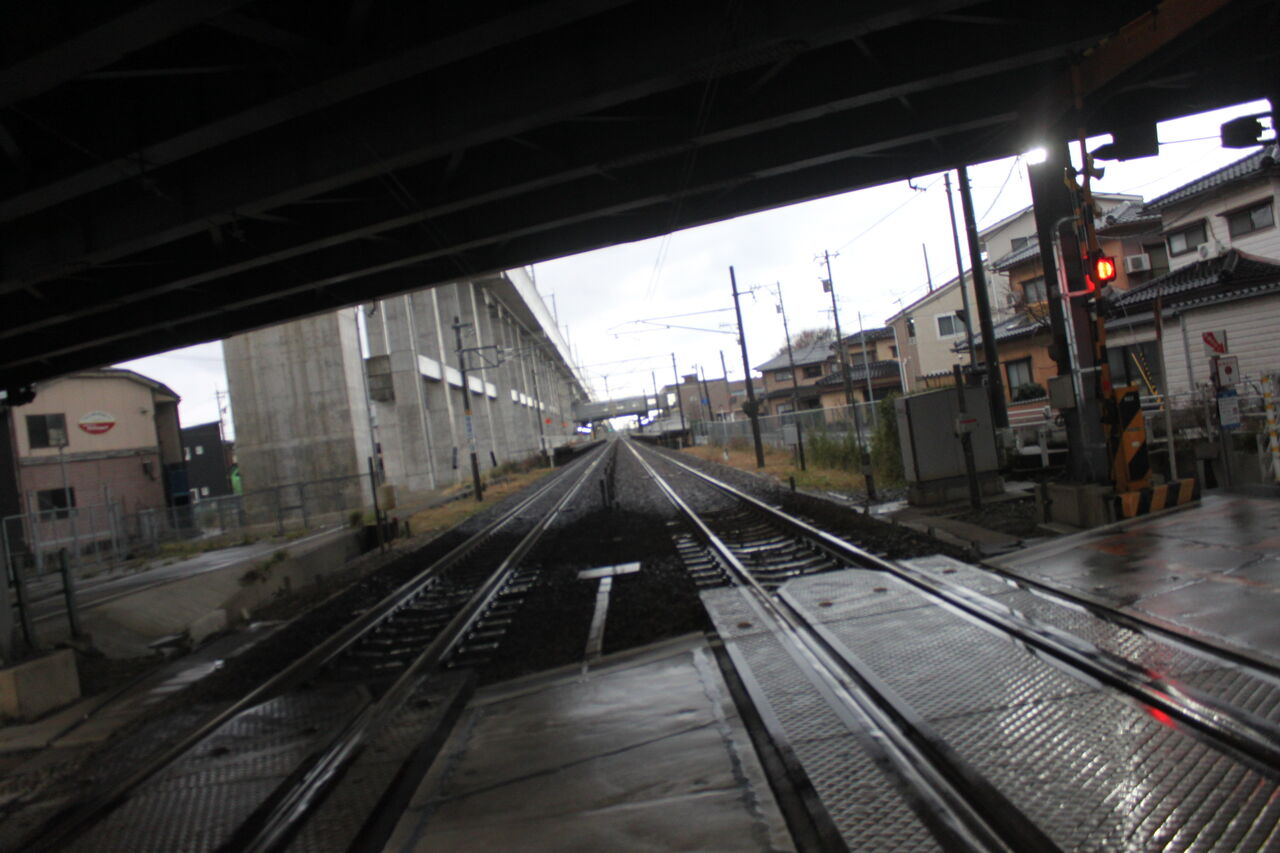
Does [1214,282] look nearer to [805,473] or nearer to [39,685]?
[805,473]

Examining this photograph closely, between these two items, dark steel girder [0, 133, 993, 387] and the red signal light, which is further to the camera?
dark steel girder [0, 133, 993, 387]

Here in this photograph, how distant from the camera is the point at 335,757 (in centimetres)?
480

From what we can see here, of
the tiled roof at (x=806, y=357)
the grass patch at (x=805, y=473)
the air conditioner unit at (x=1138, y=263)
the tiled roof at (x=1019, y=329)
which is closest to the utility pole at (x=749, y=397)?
the grass patch at (x=805, y=473)

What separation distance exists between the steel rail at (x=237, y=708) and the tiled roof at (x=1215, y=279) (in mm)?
18419

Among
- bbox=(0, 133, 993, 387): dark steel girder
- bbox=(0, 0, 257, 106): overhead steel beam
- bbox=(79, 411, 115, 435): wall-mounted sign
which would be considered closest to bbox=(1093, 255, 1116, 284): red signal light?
bbox=(0, 133, 993, 387): dark steel girder

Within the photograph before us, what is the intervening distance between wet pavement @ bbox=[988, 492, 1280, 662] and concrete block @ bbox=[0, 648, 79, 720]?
8982mm

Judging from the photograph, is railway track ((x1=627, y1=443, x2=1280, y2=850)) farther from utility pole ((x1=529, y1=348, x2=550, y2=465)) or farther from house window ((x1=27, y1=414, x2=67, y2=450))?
utility pole ((x1=529, y1=348, x2=550, y2=465))

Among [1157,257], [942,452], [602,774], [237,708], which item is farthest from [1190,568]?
[1157,257]

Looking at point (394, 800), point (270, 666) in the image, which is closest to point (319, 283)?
point (270, 666)

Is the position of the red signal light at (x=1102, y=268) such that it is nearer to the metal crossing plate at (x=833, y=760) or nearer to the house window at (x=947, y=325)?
the metal crossing plate at (x=833, y=760)

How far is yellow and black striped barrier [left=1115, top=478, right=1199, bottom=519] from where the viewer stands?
30.2 ft

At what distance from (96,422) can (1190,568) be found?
1542 inches

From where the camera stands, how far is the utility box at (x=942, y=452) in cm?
1347

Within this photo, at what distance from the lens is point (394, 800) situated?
4070 millimetres
